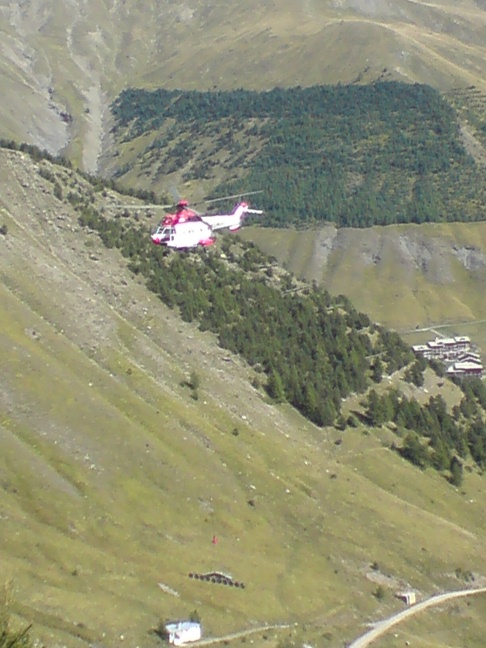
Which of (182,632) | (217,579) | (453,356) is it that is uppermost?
(453,356)

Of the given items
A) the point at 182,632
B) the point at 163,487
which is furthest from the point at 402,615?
the point at 182,632

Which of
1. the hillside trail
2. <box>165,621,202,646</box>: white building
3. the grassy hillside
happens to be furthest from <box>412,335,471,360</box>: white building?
<box>165,621,202,646</box>: white building

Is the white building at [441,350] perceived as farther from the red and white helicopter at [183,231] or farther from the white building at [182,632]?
the white building at [182,632]

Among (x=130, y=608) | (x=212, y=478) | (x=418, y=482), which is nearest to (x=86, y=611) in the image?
(x=130, y=608)

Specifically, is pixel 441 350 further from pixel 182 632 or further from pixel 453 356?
pixel 182 632

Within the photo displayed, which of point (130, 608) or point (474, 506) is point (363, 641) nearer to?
point (130, 608)

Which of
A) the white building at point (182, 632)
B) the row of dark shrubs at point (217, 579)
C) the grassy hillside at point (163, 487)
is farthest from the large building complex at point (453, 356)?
the white building at point (182, 632)
